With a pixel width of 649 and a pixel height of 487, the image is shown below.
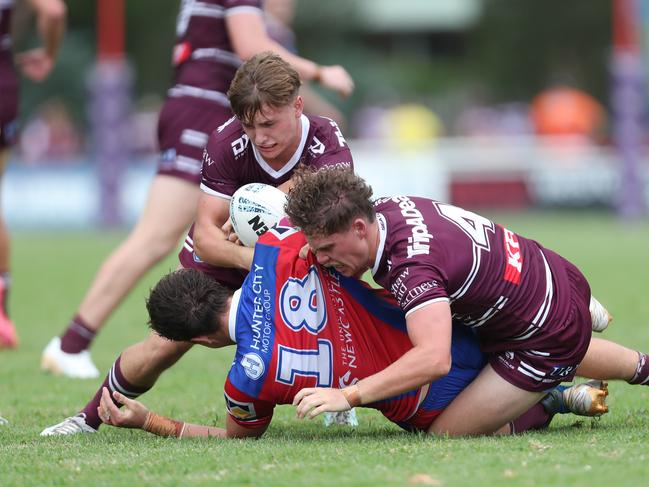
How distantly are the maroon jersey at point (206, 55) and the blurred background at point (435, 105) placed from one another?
10.3 feet

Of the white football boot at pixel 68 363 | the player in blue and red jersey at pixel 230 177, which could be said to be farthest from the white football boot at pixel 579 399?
the white football boot at pixel 68 363

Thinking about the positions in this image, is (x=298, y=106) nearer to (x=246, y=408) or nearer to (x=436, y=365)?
(x=246, y=408)

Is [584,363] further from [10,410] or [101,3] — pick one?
[101,3]

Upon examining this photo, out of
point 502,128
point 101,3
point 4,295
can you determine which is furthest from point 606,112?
point 4,295

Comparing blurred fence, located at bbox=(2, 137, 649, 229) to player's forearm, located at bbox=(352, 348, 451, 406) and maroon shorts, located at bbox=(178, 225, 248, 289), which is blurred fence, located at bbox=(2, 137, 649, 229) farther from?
player's forearm, located at bbox=(352, 348, 451, 406)

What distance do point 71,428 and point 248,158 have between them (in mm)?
1319

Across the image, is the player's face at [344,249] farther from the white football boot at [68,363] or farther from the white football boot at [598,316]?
the white football boot at [68,363]

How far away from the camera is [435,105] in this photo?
3155 centimetres

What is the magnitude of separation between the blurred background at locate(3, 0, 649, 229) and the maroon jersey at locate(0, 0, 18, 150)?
6.77 ft

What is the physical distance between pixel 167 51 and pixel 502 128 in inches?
370

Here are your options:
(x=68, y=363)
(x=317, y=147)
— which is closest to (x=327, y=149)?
(x=317, y=147)

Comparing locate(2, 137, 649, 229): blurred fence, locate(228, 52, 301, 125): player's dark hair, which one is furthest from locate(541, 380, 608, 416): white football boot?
locate(2, 137, 649, 229): blurred fence

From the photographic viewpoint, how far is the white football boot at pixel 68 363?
6953 mm

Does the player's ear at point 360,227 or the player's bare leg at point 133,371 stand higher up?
the player's ear at point 360,227
